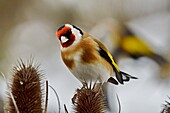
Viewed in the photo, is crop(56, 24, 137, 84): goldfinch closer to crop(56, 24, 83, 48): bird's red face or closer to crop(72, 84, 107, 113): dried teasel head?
crop(56, 24, 83, 48): bird's red face

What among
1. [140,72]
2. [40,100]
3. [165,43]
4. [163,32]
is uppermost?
[163,32]

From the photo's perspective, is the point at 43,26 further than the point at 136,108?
Yes

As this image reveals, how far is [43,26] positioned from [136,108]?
205cm

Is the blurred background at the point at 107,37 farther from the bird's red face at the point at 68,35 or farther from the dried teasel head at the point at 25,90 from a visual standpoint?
the dried teasel head at the point at 25,90

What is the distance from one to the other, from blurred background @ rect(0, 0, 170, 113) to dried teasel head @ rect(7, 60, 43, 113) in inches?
79.9

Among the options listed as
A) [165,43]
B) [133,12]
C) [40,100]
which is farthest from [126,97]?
[40,100]

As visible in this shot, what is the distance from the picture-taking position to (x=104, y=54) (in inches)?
70.7

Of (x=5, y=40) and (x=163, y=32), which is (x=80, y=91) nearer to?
(x=5, y=40)

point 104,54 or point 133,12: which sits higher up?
point 133,12

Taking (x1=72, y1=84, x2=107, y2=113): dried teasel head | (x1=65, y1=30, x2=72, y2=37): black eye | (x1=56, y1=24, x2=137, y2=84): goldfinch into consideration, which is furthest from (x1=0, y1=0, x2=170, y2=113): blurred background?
(x1=72, y1=84, x2=107, y2=113): dried teasel head

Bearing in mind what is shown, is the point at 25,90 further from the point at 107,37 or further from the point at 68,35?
the point at 107,37

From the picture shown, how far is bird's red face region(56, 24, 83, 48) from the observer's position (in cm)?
161

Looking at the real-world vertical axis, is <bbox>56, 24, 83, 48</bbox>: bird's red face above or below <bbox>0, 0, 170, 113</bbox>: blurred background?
below

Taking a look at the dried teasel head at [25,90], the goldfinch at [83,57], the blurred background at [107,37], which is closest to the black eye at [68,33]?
the goldfinch at [83,57]
